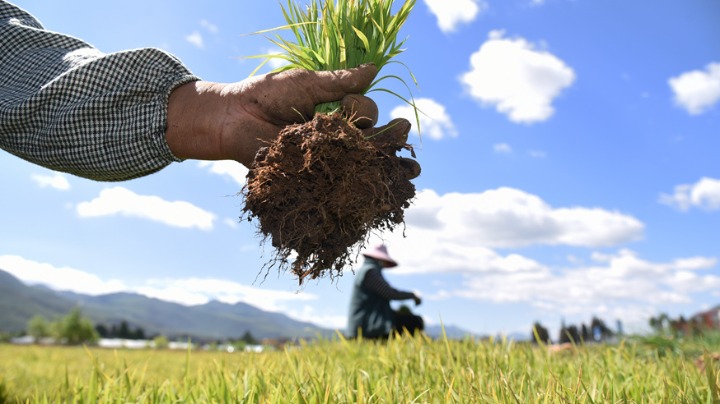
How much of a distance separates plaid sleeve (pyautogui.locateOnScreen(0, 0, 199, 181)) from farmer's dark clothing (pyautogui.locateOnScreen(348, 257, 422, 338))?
15.8 ft

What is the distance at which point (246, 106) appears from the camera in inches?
101

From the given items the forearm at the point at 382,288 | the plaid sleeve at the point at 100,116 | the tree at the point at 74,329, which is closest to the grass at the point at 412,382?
the plaid sleeve at the point at 100,116

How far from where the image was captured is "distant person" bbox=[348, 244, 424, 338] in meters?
7.15

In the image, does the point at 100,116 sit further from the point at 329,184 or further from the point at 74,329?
the point at 74,329

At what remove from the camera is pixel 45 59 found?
284cm

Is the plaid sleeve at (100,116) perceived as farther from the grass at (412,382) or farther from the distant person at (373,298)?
the distant person at (373,298)

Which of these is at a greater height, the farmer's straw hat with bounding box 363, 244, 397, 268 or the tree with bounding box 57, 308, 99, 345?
the farmer's straw hat with bounding box 363, 244, 397, 268

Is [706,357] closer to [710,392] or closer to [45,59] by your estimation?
[710,392]

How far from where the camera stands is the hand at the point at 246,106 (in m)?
2.53

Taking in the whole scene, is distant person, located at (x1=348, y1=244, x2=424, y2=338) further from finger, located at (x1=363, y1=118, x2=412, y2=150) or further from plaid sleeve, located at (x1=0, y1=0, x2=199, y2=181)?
plaid sleeve, located at (x1=0, y1=0, x2=199, y2=181)

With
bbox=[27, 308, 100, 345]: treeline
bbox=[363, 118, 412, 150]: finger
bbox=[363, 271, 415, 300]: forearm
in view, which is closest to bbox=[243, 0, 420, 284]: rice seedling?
bbox=[363, 118, 412, 150]: finger

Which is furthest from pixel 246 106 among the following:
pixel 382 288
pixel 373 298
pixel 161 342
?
pixel 161 342

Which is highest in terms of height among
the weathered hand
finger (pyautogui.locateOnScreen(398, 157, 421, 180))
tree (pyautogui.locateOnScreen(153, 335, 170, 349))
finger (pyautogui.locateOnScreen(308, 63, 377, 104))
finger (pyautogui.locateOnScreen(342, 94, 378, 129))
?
finger (pyautogui.locateOnScreen(308, 63, 377, 104))

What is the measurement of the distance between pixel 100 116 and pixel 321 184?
41.7 inches
